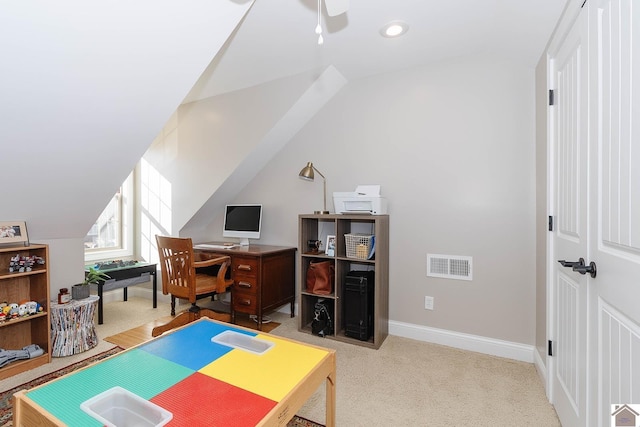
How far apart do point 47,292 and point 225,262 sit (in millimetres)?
1352

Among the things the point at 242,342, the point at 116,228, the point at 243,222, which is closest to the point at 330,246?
the point at 243,222

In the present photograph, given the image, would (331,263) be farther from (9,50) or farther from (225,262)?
(9,50)

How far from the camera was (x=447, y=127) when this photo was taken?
262 cm

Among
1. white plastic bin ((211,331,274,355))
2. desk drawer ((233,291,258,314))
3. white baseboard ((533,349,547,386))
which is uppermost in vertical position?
white plastic bin ((211,331,274,355))

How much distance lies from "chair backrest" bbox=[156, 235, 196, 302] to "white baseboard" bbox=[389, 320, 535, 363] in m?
1.92

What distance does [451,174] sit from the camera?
261 cm

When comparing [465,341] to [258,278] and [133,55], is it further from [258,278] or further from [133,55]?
[133,55]

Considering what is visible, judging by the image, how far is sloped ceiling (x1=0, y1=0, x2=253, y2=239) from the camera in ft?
4.59

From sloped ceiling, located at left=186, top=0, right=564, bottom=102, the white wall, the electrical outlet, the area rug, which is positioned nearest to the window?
the area rug

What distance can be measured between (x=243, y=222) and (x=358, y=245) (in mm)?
1504

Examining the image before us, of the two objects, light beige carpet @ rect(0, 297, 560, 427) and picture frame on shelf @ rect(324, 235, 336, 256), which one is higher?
picture frame on shelf @ rect(324, 235, 336, 256)

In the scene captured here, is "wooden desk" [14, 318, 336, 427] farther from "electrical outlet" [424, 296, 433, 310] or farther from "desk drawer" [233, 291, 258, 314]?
"electrical outlet" [424, 296, 433, 310]

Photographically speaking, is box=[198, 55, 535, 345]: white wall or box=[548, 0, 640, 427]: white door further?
box=[198, 55, 535, 345]: white wall

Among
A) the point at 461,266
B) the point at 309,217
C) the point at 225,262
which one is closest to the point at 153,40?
the point at 309,217
